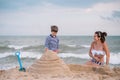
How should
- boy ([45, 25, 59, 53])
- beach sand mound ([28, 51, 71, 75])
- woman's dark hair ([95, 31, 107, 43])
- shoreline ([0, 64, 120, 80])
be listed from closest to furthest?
shoreline ([0, 64, 120, 80]), beach sand mound ([28, 51, 71, 75]), boy ([45, 25, 59, 53]), woman's dark hair ([95, 31, 107, 43])

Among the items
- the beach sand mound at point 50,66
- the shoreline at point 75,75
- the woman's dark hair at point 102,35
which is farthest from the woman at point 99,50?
the beach sand mound at point 50,66

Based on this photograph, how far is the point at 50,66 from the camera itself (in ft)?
20.5

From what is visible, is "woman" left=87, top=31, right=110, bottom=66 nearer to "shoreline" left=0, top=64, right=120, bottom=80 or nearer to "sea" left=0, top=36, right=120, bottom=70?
"shoreline" left=0, top=64, right=120, bottom=80

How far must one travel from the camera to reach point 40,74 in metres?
6.16

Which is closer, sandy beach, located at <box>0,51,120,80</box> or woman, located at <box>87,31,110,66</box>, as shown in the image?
sandy beach, located at <box>0,51,120,80</box>

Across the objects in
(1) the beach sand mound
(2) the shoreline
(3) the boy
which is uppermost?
(3) the boy

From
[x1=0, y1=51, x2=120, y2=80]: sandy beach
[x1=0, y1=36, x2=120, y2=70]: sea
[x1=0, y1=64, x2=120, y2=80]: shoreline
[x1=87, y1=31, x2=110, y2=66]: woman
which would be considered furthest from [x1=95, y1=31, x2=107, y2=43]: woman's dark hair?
[x1=0, y1=36, x2=120, y2=70]: sea

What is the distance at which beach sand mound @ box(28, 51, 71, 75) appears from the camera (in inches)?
245

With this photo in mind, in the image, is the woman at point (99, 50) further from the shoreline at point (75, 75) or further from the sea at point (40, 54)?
the sea at point (40, 54)

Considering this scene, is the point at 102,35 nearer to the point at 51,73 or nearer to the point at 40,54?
the point at 51,73

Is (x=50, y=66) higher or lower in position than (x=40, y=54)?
higher

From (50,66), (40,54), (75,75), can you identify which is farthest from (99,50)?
(40,54)

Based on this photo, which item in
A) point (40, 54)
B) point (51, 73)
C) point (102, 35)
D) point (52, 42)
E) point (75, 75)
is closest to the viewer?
point (51, 73)

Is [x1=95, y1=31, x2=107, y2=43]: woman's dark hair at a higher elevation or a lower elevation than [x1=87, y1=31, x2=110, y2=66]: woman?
higher
